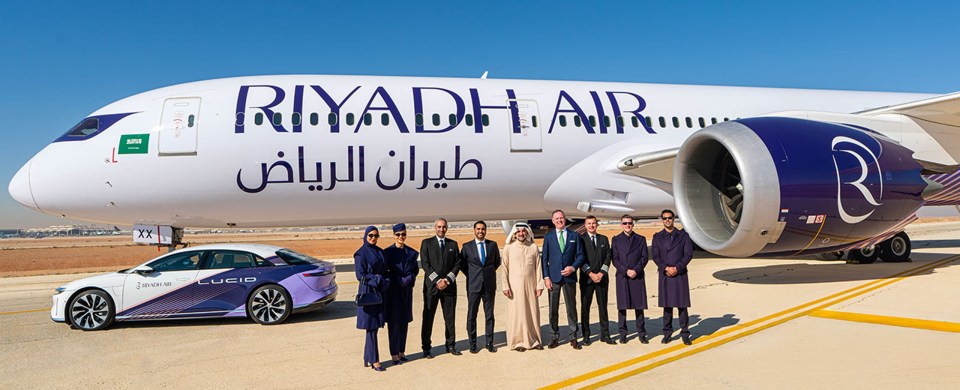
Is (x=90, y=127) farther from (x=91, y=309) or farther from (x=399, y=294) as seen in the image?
(x=399, y=294)

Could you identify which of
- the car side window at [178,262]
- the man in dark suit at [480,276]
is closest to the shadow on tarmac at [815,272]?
the man in dark suit at [480,276]

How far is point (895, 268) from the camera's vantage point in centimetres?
1207

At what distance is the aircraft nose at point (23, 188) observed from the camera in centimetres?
1038

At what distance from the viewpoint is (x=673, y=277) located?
20.1 ft

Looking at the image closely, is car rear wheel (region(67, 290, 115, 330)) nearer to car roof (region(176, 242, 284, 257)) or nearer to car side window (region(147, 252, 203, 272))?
car side window (region(147, 252, 203, 272))

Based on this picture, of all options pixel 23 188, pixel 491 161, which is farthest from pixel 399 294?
pixel 23 188

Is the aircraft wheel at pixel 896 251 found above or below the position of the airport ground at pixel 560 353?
above

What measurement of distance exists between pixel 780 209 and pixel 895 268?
20.6ft

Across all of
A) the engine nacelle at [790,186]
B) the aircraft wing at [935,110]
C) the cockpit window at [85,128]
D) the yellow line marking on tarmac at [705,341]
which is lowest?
the yellow line marking on tarmac at [705,341]

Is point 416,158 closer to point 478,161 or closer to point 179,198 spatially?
point 478,161

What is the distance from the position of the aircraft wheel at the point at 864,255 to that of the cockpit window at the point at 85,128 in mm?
16070

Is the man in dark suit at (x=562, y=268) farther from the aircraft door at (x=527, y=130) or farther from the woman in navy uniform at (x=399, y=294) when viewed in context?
the aircraft door at (x=527, y=130)

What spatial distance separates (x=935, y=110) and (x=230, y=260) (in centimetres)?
1167

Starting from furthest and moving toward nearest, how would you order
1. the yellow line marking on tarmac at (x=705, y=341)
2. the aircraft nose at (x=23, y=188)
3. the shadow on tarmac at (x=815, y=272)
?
the shadow on tarmac at (x=815, y=272) → the aircraft nose at (x=23, y=188) → the yellow line marking on tarmac at (x=705, y=341)
